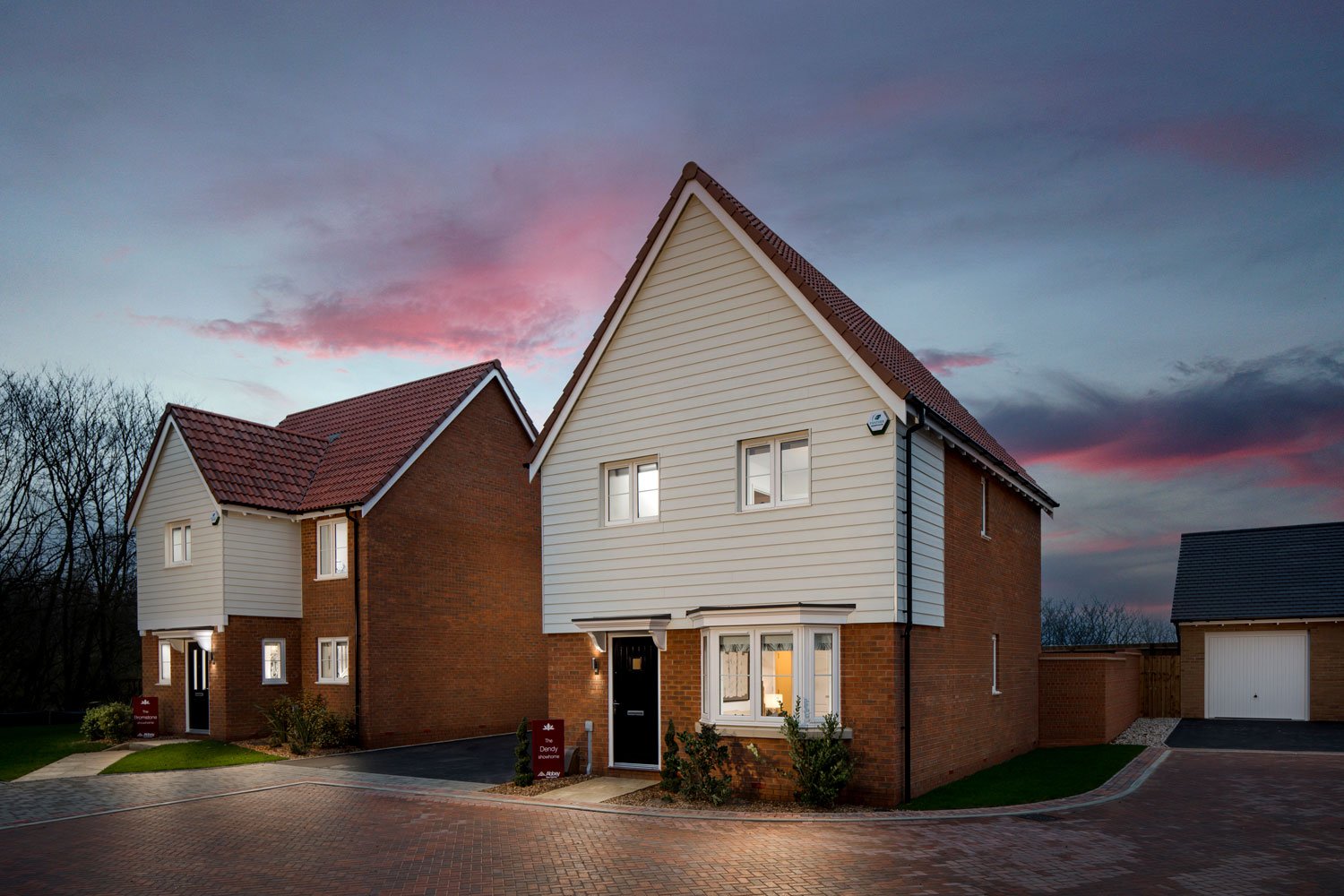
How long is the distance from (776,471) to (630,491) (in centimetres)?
303

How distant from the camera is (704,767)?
14531 mm

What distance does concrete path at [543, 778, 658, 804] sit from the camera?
48.6 ft

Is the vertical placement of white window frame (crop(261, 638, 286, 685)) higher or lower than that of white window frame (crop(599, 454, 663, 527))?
lower

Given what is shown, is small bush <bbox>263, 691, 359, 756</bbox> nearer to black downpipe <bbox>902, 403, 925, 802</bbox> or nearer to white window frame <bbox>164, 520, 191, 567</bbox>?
white window frame <bbox>164, 520, 191, 567</bbox>

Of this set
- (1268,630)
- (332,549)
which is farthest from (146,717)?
(1268,630)

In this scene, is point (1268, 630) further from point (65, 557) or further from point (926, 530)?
point (65, 557)

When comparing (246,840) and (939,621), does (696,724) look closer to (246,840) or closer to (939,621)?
(939,621)

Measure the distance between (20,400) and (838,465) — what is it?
3407 cm

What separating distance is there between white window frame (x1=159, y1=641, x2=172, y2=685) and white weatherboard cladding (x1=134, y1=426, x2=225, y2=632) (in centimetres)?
62

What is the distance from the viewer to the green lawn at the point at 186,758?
2012cm

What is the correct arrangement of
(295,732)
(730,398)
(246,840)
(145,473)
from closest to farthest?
(246,840) < (730,398) < (295,732) < (145,473)

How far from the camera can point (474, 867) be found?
10.9 m

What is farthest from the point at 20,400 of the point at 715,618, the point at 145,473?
the point at 715,618

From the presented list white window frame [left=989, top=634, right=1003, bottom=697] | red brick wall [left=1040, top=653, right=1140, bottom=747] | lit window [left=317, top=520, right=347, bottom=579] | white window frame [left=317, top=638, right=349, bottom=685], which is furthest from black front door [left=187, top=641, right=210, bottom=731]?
red brick wall [left=1040, top=653, right=1140, bottom=747]
